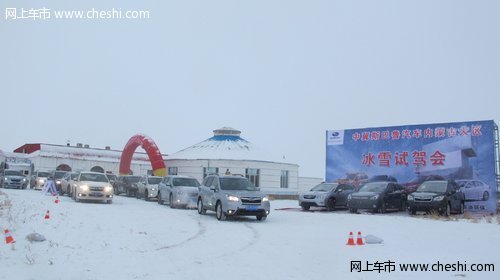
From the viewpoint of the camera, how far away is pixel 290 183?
4850 cm

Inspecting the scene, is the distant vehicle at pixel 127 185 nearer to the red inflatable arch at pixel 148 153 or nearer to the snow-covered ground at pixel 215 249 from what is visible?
the red inflatable arch at pixel 148 153

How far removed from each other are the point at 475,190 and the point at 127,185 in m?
23.1

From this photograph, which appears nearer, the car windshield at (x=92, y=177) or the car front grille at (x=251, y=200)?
the car front grille at (x=251, y=200)

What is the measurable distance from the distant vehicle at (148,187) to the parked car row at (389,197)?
9.64 meters

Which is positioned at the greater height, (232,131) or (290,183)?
(232,131)

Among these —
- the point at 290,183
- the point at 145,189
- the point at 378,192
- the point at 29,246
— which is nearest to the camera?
the point at 29,246

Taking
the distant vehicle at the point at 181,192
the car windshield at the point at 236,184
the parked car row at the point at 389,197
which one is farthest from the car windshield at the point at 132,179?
the car windshield at the point at 236,184

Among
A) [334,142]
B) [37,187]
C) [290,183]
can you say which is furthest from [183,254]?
[290,183]

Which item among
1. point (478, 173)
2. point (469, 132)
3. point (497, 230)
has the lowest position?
point (497, 230)

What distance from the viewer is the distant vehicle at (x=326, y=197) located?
26375 millimetres

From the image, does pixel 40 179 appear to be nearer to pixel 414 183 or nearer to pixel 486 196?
pixel 414 183

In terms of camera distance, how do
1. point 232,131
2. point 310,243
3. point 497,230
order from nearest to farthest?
point 310,243 < point 497,230 < point 232,131

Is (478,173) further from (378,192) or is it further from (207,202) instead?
(207,202)

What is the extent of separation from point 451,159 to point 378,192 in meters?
5.32
